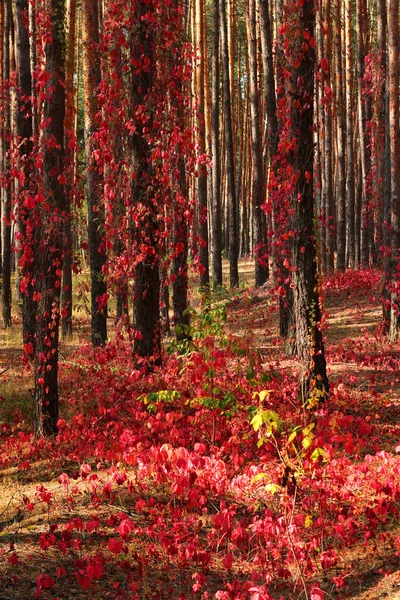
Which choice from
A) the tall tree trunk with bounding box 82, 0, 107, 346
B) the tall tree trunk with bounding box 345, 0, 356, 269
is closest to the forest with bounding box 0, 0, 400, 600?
the tall tree trunk with bounding box 82, 0, 107, 346

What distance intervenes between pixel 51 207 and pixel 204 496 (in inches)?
126

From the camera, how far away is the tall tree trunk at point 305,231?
701 cm

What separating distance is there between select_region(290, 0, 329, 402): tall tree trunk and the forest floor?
464mm

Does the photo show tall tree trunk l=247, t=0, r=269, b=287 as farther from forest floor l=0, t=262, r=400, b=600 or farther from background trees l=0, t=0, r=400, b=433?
forest floor l=0, t=262, r=400, b=600

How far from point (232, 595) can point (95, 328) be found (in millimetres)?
8617

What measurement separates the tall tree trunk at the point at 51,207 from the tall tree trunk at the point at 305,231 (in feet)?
8.01

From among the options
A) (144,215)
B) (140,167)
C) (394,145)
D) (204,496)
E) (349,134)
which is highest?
(349,134)

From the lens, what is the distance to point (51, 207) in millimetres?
6605

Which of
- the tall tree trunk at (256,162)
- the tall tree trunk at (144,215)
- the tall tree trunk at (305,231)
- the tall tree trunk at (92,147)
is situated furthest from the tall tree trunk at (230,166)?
the tall tree trunk at (305,231)

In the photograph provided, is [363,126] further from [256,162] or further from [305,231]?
[305,231]

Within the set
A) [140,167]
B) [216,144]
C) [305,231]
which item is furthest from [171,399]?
[216,144]

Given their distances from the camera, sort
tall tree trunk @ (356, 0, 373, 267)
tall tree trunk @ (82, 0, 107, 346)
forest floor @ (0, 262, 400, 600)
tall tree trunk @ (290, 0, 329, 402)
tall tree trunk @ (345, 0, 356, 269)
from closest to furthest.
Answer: forest floor @ (0, 262, 400, 600), tall tree trunk @ (290, 0, 329, 402), tall tree trunk @ (82, 0, 107, 346), tall tree trunk @ (356, 0, 373, 267), tall tree trunk @ (345, 0, 356, 269)

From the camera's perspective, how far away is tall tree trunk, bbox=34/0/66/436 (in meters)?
6.43

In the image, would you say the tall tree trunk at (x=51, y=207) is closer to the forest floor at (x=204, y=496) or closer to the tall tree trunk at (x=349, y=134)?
the forest floor at (x=204, y=496)
